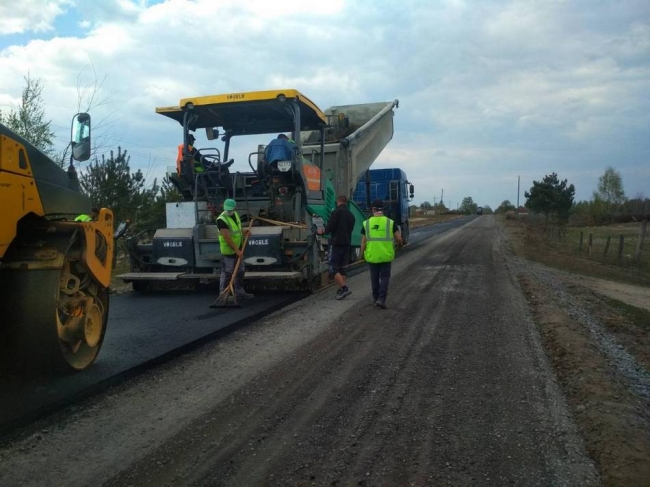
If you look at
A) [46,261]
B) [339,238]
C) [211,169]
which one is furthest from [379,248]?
[46,261]

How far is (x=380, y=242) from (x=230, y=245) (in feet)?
7.13

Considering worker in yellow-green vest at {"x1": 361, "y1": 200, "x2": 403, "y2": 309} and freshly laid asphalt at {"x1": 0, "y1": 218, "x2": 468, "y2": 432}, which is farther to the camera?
worker in yellow-green vest at {"x1": 361, "y1": 200, "x2": 403, "y2": 309}

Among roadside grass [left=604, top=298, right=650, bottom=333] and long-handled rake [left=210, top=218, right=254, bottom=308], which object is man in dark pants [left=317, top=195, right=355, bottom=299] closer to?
long-handled rake [left=210, top=218, right=254, bottom=308]

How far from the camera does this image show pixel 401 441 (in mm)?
3557

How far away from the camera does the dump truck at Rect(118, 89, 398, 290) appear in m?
8.91

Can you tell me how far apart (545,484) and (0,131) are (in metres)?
3.90

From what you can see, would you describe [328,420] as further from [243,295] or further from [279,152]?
[279,152]

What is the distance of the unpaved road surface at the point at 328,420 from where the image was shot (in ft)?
10.4

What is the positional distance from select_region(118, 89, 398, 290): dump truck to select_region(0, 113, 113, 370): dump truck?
3.93 meters

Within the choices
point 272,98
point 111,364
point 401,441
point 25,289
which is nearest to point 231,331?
point 111,364

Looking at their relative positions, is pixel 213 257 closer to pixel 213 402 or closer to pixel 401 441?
pixel 213 402

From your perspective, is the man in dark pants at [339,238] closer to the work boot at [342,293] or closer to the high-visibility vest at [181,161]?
the work boot at [342,293]

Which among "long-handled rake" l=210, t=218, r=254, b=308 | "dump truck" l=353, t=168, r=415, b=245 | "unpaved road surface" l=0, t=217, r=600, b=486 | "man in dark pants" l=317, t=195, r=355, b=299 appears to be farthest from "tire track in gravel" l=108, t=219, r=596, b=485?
"dump truck" l=353, t=168, r=415, b=245

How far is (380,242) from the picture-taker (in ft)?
26.9
